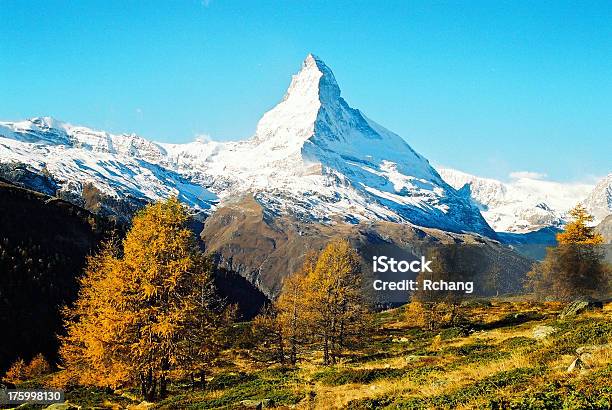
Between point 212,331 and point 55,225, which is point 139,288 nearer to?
point 212,331

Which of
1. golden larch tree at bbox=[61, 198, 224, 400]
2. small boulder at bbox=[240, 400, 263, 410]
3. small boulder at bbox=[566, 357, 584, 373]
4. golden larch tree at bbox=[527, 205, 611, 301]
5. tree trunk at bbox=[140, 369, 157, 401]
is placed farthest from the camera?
golden larch tree at bbox=[527, 205, 611, 301]

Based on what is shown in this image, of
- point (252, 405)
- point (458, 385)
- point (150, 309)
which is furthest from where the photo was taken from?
point (150, 309)

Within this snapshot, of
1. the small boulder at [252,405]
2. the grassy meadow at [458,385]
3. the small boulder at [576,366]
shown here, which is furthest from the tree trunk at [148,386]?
the small boulder at [576,366]

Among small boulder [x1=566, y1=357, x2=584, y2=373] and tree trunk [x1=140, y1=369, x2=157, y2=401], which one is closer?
small boulder [x1=566, y1=357, x2=584, y2=373]

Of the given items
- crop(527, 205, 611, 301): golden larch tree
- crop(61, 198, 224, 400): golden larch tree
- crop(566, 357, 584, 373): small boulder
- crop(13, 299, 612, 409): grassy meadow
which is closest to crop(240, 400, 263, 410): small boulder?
crop(13, 299, 612, 409): grassy meadow

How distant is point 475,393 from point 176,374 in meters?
16.7

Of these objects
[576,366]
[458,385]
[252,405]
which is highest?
[576,366]

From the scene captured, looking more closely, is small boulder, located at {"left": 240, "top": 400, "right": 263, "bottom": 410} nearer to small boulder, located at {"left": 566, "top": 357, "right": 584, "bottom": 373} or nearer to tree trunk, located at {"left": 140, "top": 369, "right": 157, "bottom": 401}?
tree trunk, located at {"left": 140, "top": 369, "right": 157, "bottom": 401}

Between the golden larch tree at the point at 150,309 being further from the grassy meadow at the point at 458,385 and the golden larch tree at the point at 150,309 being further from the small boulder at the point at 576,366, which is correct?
the small boulder at the point at 576,366

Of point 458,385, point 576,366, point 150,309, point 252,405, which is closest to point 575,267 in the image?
point 576,366

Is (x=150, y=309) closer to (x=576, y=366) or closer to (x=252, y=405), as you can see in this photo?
(x=252, y=405)

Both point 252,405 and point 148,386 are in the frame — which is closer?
point 252,405

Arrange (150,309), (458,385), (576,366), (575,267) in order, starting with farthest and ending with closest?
(575,267)
(150,309)
(458,385)
(576,366)

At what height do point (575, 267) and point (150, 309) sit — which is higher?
point (575, 267)
